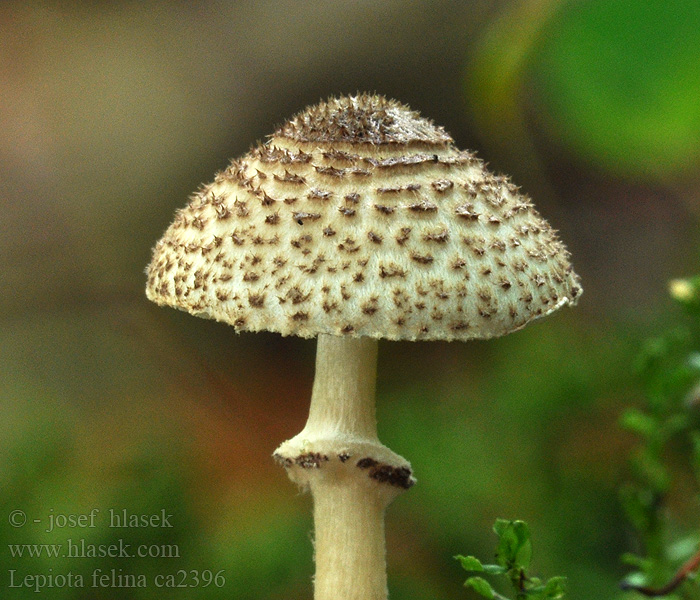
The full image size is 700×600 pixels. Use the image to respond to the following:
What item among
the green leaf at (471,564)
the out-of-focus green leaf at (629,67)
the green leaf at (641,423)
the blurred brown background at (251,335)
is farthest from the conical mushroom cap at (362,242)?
the blurred brown background at (251,335)

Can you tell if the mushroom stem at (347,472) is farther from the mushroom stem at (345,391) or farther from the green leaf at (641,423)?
the green leaf at (641,423)

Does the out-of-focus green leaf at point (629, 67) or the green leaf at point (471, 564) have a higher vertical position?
the out-of-focus green leaf at point (629, 67)

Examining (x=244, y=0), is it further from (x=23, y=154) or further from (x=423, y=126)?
(x=423, y=126)

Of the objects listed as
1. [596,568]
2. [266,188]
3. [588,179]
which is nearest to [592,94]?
[266,188]

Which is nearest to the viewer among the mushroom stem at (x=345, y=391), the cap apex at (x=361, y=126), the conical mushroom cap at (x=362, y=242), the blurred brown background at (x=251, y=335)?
the conical mushroom cap at (x=362, y=242)

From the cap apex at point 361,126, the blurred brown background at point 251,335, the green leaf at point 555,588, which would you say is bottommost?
the green leaf at point 555,588

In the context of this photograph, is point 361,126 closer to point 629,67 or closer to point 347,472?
point 629,67
